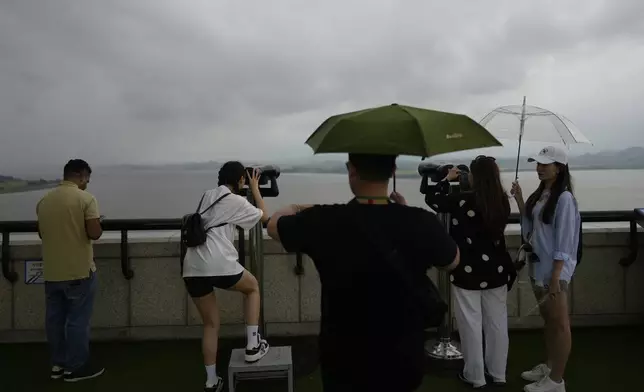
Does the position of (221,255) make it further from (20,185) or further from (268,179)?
(20,185)

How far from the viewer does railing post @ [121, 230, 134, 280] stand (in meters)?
4.25

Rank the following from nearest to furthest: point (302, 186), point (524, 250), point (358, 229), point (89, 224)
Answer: point (358, 229)
point (524, 250)
point (89, 224)
point (302, 186)

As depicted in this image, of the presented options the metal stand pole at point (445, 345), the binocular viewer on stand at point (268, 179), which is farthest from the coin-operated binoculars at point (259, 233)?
the metal stand pole at point (445, 345)

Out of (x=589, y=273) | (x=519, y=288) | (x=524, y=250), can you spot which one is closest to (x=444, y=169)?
(x=524, y=250)

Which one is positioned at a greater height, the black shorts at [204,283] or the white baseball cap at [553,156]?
the white baseball cap at [553,156]

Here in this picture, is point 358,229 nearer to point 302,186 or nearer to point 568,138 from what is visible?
point 568,138

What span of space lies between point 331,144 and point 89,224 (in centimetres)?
258

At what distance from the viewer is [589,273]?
456cm

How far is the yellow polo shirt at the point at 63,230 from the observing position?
3.47m

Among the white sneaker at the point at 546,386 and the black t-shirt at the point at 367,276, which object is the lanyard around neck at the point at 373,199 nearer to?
the black t-shirt at the point at 367,276

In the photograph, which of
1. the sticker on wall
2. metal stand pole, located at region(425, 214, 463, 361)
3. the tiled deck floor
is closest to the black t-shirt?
the tiled deck floor

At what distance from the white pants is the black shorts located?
1545mm

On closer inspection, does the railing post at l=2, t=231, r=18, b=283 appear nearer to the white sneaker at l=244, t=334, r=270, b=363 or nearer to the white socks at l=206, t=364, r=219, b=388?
the white socks at l=206, t=364, r=219, b=388

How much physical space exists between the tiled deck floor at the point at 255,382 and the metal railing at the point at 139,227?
0.65m
